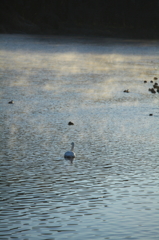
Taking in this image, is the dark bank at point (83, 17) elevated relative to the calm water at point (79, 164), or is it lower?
elevated

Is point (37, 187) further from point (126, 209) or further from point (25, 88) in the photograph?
point (25, 88)

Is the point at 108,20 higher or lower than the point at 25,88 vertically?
higher

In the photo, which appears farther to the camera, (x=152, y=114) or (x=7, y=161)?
(x=152, y=114)

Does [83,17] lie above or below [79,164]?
above

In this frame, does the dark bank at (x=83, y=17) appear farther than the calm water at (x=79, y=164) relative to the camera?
Yes

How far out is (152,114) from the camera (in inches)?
1469

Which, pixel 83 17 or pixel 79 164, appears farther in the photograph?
pixel 83 17

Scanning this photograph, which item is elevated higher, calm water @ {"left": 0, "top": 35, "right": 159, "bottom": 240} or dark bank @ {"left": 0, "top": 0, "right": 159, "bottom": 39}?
dark bank @ {"left": 0, "top": 0, "right": 159, "bottom": 39}

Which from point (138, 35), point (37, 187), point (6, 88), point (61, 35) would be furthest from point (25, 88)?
point (138, 35)

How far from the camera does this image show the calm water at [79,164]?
677 inches

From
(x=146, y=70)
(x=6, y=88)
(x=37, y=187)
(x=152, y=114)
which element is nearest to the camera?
(x=37, y=187)

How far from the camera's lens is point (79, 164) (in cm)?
2417

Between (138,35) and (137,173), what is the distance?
153 meters

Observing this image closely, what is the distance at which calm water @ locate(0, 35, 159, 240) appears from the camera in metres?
17.2
